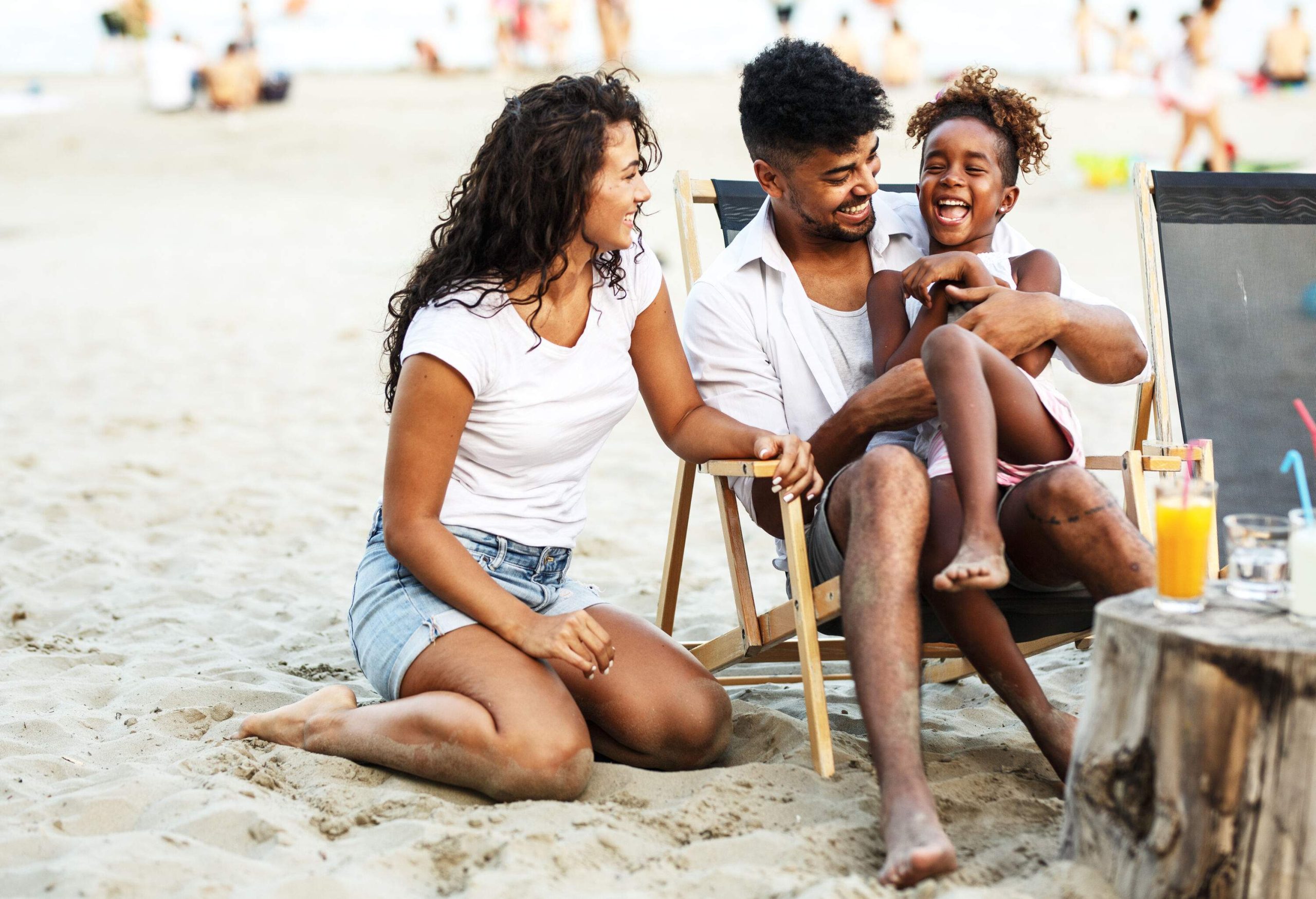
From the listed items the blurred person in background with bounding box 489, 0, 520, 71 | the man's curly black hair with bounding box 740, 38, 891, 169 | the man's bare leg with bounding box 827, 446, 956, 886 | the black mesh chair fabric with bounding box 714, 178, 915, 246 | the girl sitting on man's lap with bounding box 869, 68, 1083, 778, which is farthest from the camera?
the blurred person in background with bounding box 489, 0, 520, 71

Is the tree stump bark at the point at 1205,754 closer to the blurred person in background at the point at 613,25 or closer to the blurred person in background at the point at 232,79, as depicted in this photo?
the blurred person in background at the point at 613,25

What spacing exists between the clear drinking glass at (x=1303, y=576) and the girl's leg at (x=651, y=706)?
1.20 meters

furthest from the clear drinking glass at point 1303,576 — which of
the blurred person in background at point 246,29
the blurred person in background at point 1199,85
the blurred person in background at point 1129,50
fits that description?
the blurred person in background at point 1129,50

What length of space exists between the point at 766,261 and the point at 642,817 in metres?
1.37

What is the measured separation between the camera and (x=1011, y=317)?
8.94ft

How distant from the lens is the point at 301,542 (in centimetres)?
471

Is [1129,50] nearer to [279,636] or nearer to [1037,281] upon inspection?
[1037,281]

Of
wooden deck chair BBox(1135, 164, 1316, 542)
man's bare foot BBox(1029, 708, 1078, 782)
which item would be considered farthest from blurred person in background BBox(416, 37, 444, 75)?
man's bare foot BBox(1029, 708, 1078, 782)

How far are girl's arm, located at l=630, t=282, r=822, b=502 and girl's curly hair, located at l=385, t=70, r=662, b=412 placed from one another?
0.76ft

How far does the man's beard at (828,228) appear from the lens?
9.96ft

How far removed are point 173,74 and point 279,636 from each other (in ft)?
56.6

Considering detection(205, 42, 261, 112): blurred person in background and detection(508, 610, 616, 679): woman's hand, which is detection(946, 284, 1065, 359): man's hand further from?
detection(205, 42, 261, 112): blurred person in background

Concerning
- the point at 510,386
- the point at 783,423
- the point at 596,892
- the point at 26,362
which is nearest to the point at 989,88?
the point at 783,423

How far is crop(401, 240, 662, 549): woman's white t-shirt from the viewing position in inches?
102
